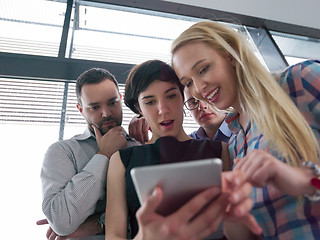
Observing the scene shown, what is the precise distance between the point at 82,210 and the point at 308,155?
95 centimetres

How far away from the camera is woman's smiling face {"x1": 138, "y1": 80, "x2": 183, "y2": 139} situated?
1.24 m

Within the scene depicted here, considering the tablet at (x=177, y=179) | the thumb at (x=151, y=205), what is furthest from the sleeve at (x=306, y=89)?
the thumb at (x=151, y=205)

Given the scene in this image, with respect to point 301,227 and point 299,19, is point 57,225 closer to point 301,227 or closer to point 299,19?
point 301,227

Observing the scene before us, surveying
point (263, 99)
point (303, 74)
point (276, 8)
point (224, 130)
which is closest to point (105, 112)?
point (224, 130)

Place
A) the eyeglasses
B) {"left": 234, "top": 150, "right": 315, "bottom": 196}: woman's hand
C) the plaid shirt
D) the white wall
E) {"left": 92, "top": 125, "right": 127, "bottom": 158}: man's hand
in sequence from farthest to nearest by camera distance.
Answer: the white wall, the eyeglasses, {"left": 92, "top": 125, "right": 127, "bottom": 158}: man's hand, the plaid shirt, {"left": 234, "top": 150, "right": 315, "bottom": 196}: woman's hand

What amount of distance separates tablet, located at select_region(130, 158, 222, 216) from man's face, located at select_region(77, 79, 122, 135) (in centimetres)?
101

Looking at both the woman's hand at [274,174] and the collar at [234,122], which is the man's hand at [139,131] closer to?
the collar at [234,122]

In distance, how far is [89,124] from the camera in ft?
5.29

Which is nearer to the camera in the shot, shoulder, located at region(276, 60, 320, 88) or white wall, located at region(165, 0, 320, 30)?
shoulder, located at region(276, 60, 320, 88)

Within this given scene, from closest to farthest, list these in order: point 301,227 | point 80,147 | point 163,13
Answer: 1. point 301,227
2. point 80,147
3. point 163,13

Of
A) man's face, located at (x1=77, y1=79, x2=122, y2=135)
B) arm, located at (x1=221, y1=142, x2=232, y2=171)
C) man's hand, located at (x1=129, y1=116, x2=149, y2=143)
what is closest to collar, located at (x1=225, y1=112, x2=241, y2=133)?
arm, located at (x1=221, y1=142, x2=232, y2=171)

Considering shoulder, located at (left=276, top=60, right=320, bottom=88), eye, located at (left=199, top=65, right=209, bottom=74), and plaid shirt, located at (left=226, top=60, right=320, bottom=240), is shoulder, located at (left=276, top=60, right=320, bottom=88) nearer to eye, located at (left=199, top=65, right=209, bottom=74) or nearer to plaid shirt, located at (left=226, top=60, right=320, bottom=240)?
plaid shirt, located at (left=226, top=60, right=320, bottom=240)

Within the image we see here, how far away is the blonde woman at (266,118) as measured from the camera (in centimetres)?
73

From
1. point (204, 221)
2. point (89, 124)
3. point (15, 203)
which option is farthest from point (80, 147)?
point (204, 221)
